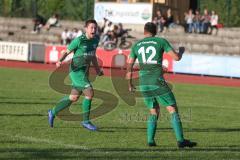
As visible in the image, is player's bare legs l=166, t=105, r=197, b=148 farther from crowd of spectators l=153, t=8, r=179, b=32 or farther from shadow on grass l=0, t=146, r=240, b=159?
crowd of spectators l=153, t=8, r=179, b=32

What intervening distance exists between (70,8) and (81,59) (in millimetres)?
42258

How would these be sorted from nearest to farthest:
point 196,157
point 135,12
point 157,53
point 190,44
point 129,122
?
point 196,157, point 157,53, point 129,122, point 190,44, point 135,12

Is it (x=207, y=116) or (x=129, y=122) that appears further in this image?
(x=207, y=116)

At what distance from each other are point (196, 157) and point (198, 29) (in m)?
30.7

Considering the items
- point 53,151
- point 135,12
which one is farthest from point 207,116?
point 135,12

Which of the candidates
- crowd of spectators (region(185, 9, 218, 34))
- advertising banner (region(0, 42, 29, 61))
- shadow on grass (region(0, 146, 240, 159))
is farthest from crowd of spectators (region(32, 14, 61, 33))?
shadow on grass (region(0, 146, 240, 159))

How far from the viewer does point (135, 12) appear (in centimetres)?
4331

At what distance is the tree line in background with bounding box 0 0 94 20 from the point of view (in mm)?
53219

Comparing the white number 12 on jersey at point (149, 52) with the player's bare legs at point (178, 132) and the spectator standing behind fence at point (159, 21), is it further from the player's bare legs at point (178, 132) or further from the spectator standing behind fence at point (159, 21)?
the spectator standing behind fence at point (159, 21)

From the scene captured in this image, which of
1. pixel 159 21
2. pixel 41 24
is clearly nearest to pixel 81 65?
pixel 159 21

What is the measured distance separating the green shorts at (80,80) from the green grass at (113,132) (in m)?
0.79

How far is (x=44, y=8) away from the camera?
5662cm

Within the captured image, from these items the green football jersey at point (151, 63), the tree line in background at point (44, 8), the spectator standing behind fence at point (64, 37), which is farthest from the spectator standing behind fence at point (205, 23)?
the green football jersey at point (151, 63)

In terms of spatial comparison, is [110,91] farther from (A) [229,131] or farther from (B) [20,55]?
(B) [20,55]
